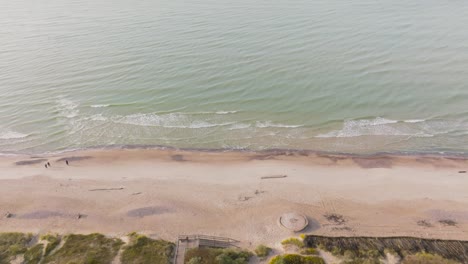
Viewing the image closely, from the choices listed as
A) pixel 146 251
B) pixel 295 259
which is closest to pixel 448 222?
pixel 295 259

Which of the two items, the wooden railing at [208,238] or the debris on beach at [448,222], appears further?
the debris on beach at [448,222]

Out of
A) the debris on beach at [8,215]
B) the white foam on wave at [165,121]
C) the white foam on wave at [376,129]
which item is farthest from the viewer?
the white foam on wave at [165,121]

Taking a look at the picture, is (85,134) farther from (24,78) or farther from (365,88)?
(365,88)

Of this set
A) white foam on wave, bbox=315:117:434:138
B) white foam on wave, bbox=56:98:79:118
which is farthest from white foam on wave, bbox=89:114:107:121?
white foam on wave, bbox=315:117:434:138

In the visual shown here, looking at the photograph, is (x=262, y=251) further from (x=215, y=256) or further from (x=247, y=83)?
(x=247, y=83)

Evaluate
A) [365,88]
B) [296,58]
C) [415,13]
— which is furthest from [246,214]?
[415,13]

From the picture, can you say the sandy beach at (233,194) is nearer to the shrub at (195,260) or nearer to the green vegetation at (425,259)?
the green vegetation at (425,259)

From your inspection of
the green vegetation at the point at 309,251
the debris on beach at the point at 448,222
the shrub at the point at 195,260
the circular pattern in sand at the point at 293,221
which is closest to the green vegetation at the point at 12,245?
the shrub at the point at 195,260
